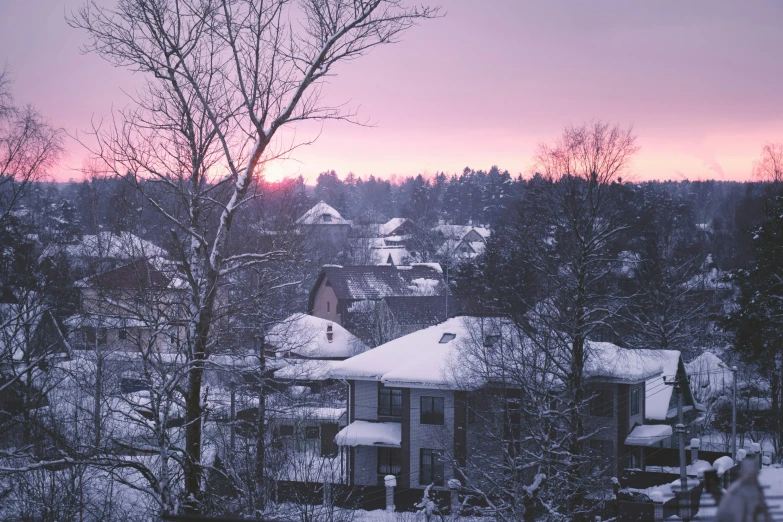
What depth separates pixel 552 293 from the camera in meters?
19.8

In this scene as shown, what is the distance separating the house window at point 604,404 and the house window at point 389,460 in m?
7.11

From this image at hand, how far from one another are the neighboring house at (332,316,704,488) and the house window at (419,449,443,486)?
3 cm

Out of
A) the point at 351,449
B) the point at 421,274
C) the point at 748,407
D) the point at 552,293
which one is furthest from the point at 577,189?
the point at 421,274

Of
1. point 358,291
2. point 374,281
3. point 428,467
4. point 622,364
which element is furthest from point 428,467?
point 374,281

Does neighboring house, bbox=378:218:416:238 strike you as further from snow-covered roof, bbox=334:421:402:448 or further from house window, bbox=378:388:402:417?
snow-covered roof, bbox=334:421:402:448

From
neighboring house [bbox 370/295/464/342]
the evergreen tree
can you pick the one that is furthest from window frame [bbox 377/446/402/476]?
neighboring house [bbox 370/295/464/342]

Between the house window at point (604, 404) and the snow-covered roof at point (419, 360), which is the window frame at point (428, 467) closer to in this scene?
the snow-covered roof at point (419, 360)

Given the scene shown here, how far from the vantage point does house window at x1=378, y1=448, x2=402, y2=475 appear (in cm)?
2503

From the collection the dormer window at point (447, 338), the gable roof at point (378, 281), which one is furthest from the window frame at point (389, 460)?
the gable roof at point (378, 281)

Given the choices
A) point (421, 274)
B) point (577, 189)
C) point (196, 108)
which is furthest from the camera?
point (421, 274)

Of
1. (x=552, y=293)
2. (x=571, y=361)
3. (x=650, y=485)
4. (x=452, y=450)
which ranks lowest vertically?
(x=650, y=485)

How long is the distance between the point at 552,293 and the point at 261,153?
500 inches

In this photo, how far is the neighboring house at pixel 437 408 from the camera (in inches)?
901

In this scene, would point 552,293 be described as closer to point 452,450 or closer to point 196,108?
point 452,450
